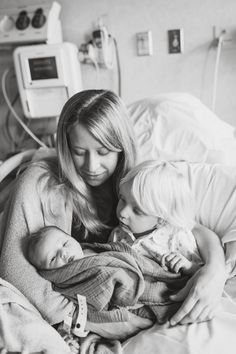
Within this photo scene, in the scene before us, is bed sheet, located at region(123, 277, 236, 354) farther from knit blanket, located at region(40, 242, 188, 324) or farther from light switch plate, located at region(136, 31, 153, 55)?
light switch plate, located at region(136, 31, 153, 55)

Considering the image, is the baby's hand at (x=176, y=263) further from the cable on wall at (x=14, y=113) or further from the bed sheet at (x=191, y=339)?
the cable on wall at (x=14, y=113)

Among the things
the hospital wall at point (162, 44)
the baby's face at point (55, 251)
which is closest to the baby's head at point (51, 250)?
the baby's face at point (55, 251)

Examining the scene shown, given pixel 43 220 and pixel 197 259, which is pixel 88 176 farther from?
pixel 197 259

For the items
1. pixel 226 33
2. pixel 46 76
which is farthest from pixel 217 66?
pixel 46 76

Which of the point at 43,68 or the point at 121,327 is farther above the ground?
the point at 43,68

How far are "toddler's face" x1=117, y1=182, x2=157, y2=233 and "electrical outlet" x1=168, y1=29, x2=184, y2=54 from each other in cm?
138

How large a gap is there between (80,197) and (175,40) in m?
1.36

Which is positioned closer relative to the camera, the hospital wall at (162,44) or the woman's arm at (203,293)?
the woman's arm at (203,293)

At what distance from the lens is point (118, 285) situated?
1191 mm

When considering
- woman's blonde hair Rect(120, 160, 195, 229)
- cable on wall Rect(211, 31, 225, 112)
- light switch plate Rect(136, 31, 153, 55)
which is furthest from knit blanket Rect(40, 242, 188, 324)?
light switch plate Rect(136, 31, 153, 55)

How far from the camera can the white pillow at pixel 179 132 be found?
5.80ft

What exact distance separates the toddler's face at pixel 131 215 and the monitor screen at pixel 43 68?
4.46 feet

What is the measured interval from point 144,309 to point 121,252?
19 centimetres

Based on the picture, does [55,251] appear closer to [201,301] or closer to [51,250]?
[51,250]
